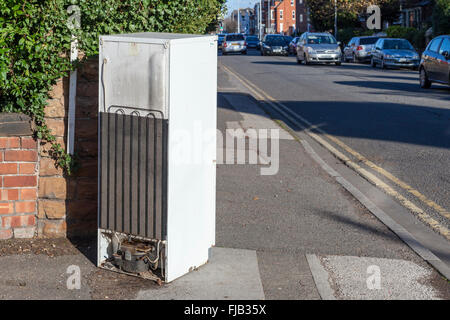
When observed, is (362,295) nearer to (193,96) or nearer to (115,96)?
(193,96)

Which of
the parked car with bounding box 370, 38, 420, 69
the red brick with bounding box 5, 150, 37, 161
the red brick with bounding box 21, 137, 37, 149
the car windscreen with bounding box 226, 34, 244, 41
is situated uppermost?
the car windscreen with bounding box 226, 34, 244, 41

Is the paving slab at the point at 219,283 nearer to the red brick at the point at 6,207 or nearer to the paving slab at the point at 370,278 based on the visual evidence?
the paving slab at the point at 370,278

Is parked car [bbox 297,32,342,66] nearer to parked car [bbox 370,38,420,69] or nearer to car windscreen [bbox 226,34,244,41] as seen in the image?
parked car [bbox 370,38,420,69]

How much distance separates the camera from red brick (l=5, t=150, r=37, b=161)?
579 cm

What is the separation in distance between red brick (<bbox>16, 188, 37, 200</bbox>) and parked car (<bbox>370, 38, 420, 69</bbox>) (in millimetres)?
29767

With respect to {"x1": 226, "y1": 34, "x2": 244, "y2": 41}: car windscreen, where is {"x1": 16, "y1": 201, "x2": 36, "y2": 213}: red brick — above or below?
below

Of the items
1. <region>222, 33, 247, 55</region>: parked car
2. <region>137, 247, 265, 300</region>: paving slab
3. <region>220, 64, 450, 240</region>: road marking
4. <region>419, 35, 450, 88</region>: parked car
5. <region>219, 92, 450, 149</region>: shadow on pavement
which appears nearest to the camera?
<region>137, 247, 265, 300</region>: paving slab

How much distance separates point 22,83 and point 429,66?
61.5 feet

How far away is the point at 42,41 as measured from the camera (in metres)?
5.61

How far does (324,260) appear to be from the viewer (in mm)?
5547

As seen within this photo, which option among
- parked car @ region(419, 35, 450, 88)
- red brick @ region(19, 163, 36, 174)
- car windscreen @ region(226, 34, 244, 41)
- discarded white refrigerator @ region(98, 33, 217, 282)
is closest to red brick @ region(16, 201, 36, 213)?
red brick @ region(19, 163, 36, 174)

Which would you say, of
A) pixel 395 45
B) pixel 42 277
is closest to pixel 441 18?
pixel 395 45

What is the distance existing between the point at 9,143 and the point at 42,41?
34.4 inches

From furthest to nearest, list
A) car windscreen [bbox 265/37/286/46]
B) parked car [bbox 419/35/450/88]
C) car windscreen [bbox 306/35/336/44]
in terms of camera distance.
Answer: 1. car windscreen [bbox 265/37/286/46]
2. car windscreen [bbox 306/35/336/44]
3. parked car [bbox 419/35/450/88]
